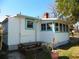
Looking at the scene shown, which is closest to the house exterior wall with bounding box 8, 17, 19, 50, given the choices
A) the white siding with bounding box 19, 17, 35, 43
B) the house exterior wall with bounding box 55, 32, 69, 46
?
the white siding with bounding box 19, 17, 35, 43

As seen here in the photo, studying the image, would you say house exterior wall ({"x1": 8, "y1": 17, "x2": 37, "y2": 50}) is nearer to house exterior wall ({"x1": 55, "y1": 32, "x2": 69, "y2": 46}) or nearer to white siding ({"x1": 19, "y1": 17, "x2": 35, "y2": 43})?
white siding ({"x1": 19, "y1": 17, "x2": 35, "y2": 43})

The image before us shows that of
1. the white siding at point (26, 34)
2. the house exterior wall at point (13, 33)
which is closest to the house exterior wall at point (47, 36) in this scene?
the white siding at point (26, 34)

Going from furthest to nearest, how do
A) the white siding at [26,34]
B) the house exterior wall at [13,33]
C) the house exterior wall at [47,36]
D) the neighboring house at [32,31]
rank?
1. the house exterior wall at [47,36]
2. the white siding at [26,34]
3. the neighboring house at [32,31]
4. the house exterior wall at [13,33]

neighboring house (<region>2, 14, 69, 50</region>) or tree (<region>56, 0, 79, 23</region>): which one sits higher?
tree (<region>56, 0, 79, 23</region>)

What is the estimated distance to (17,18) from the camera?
19.3m

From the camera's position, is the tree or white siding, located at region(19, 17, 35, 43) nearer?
the tree

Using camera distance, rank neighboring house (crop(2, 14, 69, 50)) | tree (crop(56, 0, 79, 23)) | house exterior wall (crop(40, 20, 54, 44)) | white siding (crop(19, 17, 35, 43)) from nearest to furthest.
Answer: tree (crop(56, 0, 79, 23)) → neighboring house (crop(2, 14, 69, 50)) → white siding (crop(19, 17, 35, 43)) → house exterior wall (crop(40, 20, 54, 44))

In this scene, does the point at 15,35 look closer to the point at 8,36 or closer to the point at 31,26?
the point at 8,36

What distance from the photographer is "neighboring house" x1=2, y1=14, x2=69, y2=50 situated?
18750mm

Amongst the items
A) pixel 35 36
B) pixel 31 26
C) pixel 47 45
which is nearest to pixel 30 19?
pixel 31 26

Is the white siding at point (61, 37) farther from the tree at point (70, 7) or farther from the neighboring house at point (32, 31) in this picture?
the tree at point (70, 7)

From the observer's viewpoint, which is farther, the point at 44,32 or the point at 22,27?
the point at 44,32

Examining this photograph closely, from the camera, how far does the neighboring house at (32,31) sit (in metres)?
18.8

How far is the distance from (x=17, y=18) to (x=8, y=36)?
233cm
